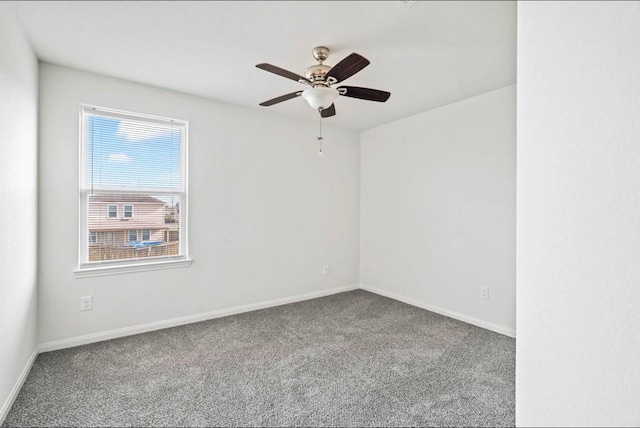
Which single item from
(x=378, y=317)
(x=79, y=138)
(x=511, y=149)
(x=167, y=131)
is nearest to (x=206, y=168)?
(x=167, y=131)

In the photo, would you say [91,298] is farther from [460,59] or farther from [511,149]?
[511,149]

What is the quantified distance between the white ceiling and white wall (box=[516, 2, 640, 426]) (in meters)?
1.78

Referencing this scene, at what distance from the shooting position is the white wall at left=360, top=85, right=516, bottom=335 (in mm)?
3059

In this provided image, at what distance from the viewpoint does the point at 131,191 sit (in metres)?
3.02

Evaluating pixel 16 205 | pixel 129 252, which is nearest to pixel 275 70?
pixel 16 205

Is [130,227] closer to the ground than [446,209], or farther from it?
closer to the ground

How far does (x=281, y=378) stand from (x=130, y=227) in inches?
78.8

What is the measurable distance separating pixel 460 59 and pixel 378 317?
2540 millimetres

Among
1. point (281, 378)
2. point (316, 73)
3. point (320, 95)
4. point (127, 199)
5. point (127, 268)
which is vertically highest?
point (316, 73)

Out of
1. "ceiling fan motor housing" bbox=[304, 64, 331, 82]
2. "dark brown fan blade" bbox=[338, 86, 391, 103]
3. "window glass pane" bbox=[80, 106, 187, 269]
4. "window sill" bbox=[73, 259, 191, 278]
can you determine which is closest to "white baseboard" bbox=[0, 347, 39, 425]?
"window sill" bbox=[73, 259, 191, 278]

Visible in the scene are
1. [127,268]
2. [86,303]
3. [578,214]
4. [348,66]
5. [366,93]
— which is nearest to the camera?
[578,214]

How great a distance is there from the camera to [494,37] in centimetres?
213

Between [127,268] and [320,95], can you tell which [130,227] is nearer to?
[127,268]

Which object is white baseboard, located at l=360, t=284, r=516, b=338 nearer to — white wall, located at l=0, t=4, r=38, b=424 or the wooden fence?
the wooden fence
